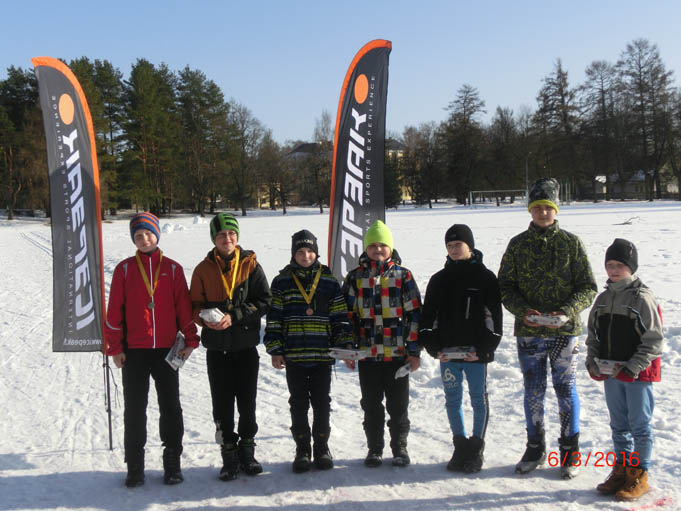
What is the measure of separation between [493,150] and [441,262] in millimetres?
48107

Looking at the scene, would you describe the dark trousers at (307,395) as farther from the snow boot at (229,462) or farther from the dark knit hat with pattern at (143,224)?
the dark knit hat with pattern at (143,224)

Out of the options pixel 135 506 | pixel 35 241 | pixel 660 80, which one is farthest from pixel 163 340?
pixel 660 80

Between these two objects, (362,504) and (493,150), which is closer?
(362,504)

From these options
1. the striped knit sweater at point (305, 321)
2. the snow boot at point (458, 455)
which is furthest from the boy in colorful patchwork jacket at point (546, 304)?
the striped knit sweater at point (305, 321)

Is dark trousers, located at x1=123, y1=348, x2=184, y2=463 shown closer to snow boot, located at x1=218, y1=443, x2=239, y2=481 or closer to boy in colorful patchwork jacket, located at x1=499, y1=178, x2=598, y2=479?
snow boot, located at x1=218, y1=443, x2=239, y2=481

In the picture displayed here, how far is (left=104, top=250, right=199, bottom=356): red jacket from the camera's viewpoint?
3568 mm

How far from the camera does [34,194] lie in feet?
149

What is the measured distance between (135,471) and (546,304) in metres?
2.95

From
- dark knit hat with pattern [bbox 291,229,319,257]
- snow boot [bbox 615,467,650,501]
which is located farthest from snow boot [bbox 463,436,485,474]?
dark knit hat with pattern [bbox 291,229,319,257]

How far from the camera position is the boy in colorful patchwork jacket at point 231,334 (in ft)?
11.8

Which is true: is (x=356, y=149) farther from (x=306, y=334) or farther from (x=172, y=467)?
(x=172, y=467)

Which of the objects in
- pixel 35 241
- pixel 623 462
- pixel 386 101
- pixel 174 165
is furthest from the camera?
pixel 174 165

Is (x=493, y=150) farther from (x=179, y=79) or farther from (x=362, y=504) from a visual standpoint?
(x=362, y=504)

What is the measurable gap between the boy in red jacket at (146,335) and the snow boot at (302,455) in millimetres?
780
